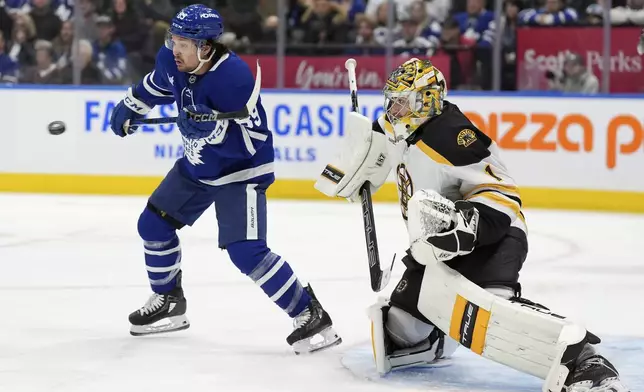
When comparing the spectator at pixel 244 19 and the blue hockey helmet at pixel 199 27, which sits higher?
the blue hockey helmet at pixel 199 27

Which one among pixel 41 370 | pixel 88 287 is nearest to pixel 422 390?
pixel 41 370

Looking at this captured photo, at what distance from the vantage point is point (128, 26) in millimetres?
→ 8164

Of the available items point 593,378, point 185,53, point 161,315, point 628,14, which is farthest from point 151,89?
point 628,14

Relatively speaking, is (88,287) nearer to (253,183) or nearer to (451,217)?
(253,183)

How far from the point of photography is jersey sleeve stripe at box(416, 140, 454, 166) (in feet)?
9.70

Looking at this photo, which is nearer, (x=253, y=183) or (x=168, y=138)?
(x=253, y=183)

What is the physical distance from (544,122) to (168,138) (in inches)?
96.2

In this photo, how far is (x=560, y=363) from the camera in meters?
2.75

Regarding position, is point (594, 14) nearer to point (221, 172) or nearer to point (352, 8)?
point (352, 8)

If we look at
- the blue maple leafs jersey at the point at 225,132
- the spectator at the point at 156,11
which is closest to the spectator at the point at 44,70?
the spectator at the point at 156,11

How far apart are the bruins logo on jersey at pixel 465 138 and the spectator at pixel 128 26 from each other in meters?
5.49

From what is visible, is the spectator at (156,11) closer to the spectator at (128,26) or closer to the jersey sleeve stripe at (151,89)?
the spectator at (128,26)

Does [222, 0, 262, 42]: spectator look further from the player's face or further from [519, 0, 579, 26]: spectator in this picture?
the player's face

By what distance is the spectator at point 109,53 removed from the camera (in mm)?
8094
